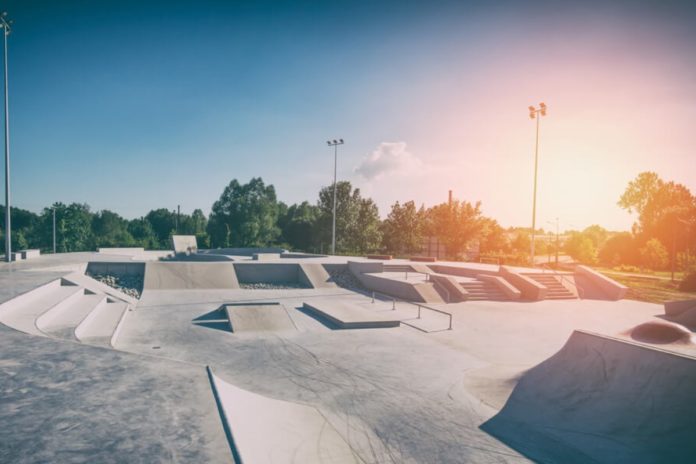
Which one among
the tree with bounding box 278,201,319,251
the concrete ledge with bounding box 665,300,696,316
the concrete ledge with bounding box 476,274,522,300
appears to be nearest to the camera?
the concrete ledge with bounding box 665,300,696,316

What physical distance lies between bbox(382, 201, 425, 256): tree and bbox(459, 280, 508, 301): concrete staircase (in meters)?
24.0

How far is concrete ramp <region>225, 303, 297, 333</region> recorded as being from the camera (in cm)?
1199

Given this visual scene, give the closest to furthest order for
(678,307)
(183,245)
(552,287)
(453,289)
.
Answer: (678,307)
(453,289)
(552,287)
(183,245)

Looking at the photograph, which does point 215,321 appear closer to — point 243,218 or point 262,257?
point 262,257

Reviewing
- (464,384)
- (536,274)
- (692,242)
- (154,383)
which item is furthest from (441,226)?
(154,383)

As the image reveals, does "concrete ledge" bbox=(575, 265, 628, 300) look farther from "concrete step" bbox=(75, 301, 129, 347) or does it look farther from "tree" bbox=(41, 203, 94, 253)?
"tree" bbox=(41, 203, 94, 253)

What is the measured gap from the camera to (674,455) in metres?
4.91

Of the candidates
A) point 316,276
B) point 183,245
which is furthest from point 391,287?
point 183,245

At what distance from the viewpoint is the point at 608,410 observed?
6062 millimetres

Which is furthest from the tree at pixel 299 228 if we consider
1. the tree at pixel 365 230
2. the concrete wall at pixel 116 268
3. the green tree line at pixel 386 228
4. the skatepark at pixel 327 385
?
the skatepark at pixel 327 385

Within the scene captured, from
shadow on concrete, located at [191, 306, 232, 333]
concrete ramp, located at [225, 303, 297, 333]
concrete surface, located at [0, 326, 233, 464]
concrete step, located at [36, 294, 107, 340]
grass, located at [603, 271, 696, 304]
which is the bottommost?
grass, located at [603, 271, 696, 304]

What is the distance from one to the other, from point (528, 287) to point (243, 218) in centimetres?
4581

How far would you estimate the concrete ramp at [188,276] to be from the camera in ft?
66.4

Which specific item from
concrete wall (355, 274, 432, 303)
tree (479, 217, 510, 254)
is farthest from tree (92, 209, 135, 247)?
tree (479, 217, 510, 254)
